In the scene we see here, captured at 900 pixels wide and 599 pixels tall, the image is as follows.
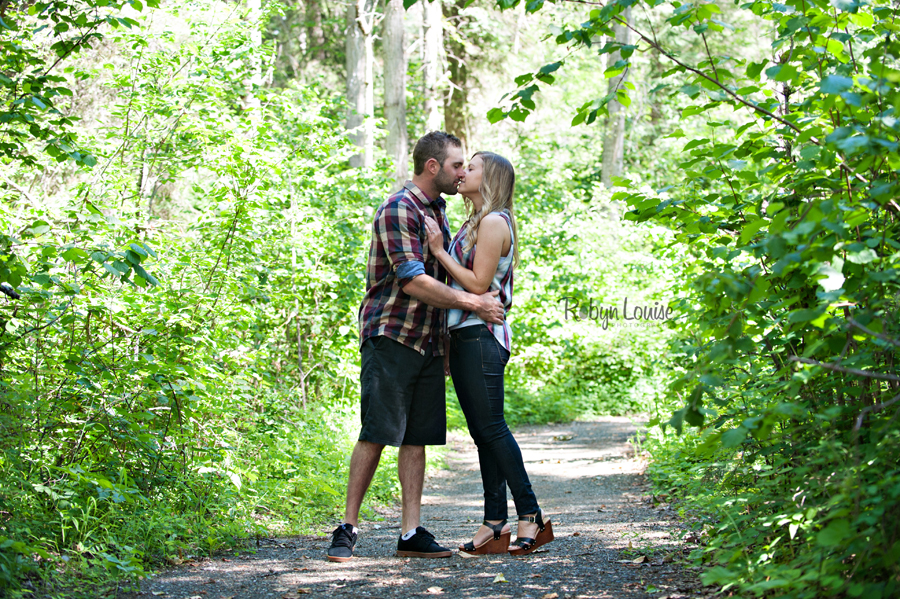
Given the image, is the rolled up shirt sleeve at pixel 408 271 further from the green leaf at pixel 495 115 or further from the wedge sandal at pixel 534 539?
the wedge sandal at pixel 534 539

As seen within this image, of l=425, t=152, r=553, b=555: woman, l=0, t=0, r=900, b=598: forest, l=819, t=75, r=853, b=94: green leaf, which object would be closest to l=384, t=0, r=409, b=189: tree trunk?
l=0, t=0, r=900, b=598: forest

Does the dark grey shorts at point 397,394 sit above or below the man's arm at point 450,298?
below

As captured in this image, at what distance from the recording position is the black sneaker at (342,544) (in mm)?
3824

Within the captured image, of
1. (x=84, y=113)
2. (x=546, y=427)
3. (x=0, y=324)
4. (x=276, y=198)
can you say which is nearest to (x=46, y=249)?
(x=0, y=324)

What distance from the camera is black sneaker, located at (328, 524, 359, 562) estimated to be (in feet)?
12.5

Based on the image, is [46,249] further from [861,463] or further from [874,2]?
[874,2]

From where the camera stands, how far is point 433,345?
4090mm

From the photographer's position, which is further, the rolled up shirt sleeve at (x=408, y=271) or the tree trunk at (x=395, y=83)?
the tree trunk at (x=395, y=83)

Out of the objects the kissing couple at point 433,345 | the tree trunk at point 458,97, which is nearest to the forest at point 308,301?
the kissing couple at point 433,345

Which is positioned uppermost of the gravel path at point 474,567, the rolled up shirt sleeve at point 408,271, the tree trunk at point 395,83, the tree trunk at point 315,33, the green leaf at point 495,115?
the tree trunk at point 315,33

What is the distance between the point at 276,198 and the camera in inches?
260

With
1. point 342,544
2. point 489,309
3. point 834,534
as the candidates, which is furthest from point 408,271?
point 834,534

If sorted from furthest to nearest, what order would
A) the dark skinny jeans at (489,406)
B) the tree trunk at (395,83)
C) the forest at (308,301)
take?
the tree trunk at (395,83), the dark skinny jeans at (489,406), the forest at (308,301)

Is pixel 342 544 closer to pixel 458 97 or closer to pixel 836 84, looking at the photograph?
pixel 836 84
